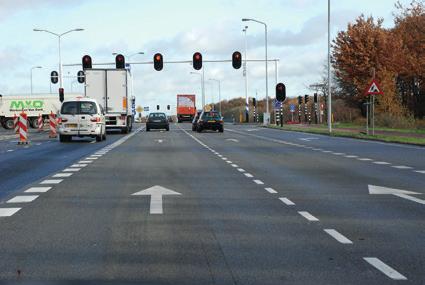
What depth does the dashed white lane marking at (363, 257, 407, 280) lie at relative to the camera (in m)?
5.84

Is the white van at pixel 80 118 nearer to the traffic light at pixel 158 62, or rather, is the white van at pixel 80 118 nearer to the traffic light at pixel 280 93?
the traffic light at pixel 158 62

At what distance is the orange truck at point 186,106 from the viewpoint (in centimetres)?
9588

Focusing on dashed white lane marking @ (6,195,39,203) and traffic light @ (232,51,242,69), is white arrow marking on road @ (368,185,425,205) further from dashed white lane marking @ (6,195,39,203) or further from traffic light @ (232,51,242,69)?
traffic light @ (232,51,242,69)

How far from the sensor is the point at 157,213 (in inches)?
378

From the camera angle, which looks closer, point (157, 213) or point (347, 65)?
point (157, 213)

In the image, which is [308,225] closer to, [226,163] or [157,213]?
[157,213]

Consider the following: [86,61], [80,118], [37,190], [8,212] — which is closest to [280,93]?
[86,61]

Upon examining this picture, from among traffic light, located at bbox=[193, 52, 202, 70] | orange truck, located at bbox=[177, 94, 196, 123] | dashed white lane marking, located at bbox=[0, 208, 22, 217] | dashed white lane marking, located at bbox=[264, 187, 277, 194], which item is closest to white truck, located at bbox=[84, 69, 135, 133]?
traffic light, located at bbox=[193, 52, 202, 70]

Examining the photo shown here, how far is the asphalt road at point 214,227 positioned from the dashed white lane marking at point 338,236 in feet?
0.04

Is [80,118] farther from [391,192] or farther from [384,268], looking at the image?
[384,268]

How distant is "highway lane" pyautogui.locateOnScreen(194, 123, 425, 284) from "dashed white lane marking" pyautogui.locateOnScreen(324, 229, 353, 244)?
7 centimetres

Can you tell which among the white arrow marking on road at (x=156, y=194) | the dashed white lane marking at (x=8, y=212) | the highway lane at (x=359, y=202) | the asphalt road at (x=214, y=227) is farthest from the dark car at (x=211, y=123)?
the dashed white lane marking at (x=8, y=212)

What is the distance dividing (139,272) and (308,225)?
3.01 m

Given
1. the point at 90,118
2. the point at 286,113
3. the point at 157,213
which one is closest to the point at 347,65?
the point at 286,113
